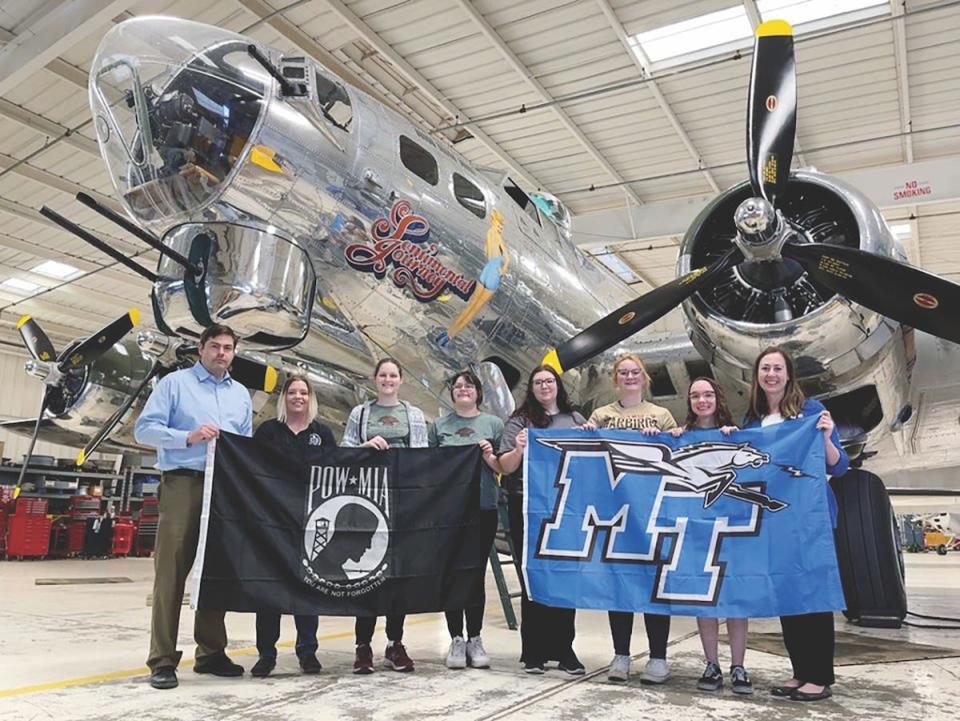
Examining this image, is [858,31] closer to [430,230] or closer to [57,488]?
[430,230]

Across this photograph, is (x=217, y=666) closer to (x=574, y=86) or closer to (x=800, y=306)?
(x=800, y=306)

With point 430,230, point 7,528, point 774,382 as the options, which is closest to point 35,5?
point 430,230

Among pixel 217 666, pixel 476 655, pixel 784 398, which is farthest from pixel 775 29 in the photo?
pixel 217 666

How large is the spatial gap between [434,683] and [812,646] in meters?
2.07

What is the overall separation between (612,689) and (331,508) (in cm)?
198

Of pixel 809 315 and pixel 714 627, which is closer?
pixel 714 627

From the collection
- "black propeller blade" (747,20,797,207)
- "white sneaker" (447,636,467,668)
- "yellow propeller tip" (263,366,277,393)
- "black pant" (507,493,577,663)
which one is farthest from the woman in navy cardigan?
"yellow propeller tip" (263,366,277,393)

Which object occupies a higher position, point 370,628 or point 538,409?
point 538,409

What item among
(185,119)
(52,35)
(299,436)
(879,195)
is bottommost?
(299,436)

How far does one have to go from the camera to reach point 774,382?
4.40m

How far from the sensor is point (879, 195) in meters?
13.4

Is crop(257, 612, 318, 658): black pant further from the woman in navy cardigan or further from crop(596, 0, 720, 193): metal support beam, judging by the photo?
crop(596, 0, 720, 193): metal support beam

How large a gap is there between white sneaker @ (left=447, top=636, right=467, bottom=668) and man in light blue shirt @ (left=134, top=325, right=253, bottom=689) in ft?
4.08

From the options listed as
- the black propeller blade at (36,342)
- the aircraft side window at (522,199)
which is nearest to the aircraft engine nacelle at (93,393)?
the black propeller blade at (36,342)
